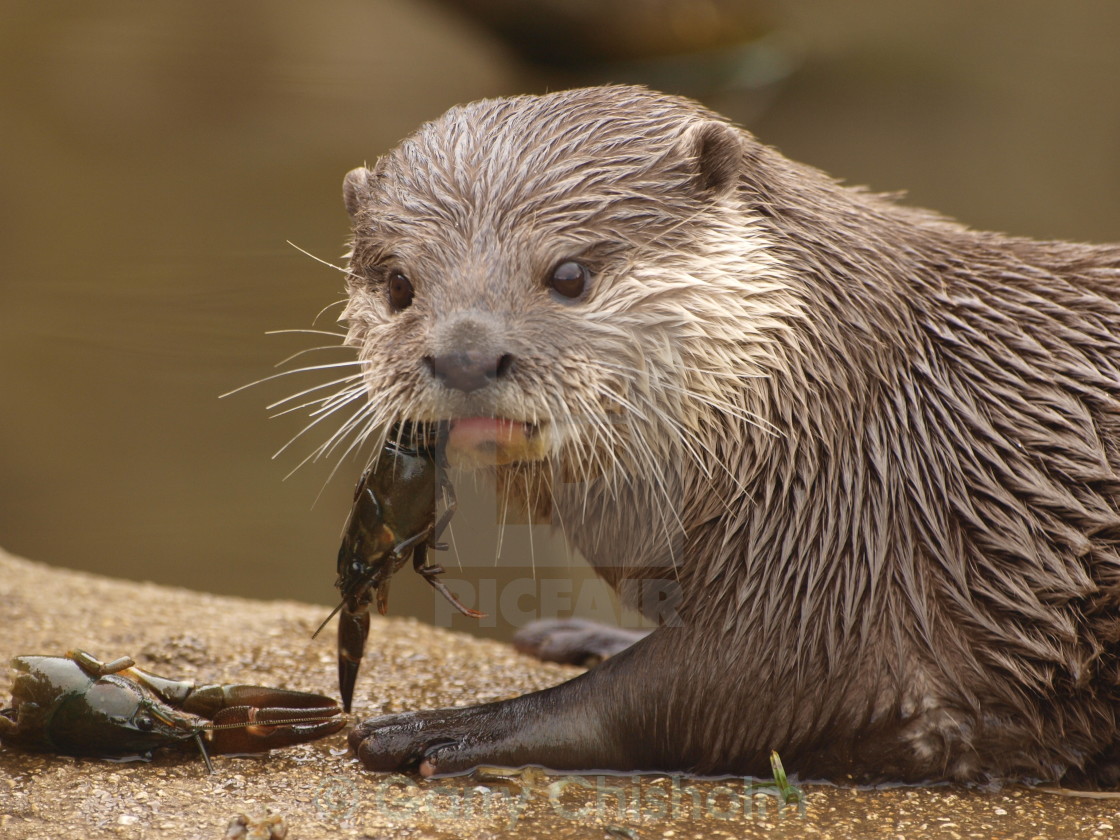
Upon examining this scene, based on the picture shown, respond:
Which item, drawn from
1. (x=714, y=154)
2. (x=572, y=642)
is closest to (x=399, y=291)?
(x=714, y=154)

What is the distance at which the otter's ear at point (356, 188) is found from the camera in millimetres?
2623

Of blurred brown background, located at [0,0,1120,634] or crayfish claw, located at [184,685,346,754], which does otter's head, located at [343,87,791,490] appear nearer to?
crayfish claw, located at [184,685,346,754]

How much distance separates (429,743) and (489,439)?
0.67 metres

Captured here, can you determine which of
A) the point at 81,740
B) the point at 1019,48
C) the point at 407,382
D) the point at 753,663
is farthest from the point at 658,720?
the point at 1019,48

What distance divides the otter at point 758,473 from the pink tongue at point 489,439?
0.07 feet

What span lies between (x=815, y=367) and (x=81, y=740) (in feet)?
5.33

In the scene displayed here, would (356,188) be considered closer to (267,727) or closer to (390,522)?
(390,522)

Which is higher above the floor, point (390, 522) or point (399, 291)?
point (399, 291)

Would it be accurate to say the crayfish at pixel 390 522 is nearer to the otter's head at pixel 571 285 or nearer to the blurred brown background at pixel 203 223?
the otter's head at pixel 571 285

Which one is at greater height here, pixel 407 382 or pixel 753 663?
pixel 407 382

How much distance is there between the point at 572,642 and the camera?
A: 3518 mm

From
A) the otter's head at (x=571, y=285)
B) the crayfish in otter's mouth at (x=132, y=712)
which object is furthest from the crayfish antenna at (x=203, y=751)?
the otter's head at (x=571, y=285)

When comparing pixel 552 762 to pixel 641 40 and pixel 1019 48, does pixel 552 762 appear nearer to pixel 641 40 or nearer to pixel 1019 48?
pixel 641 40

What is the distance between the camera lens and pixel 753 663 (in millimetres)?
2408
